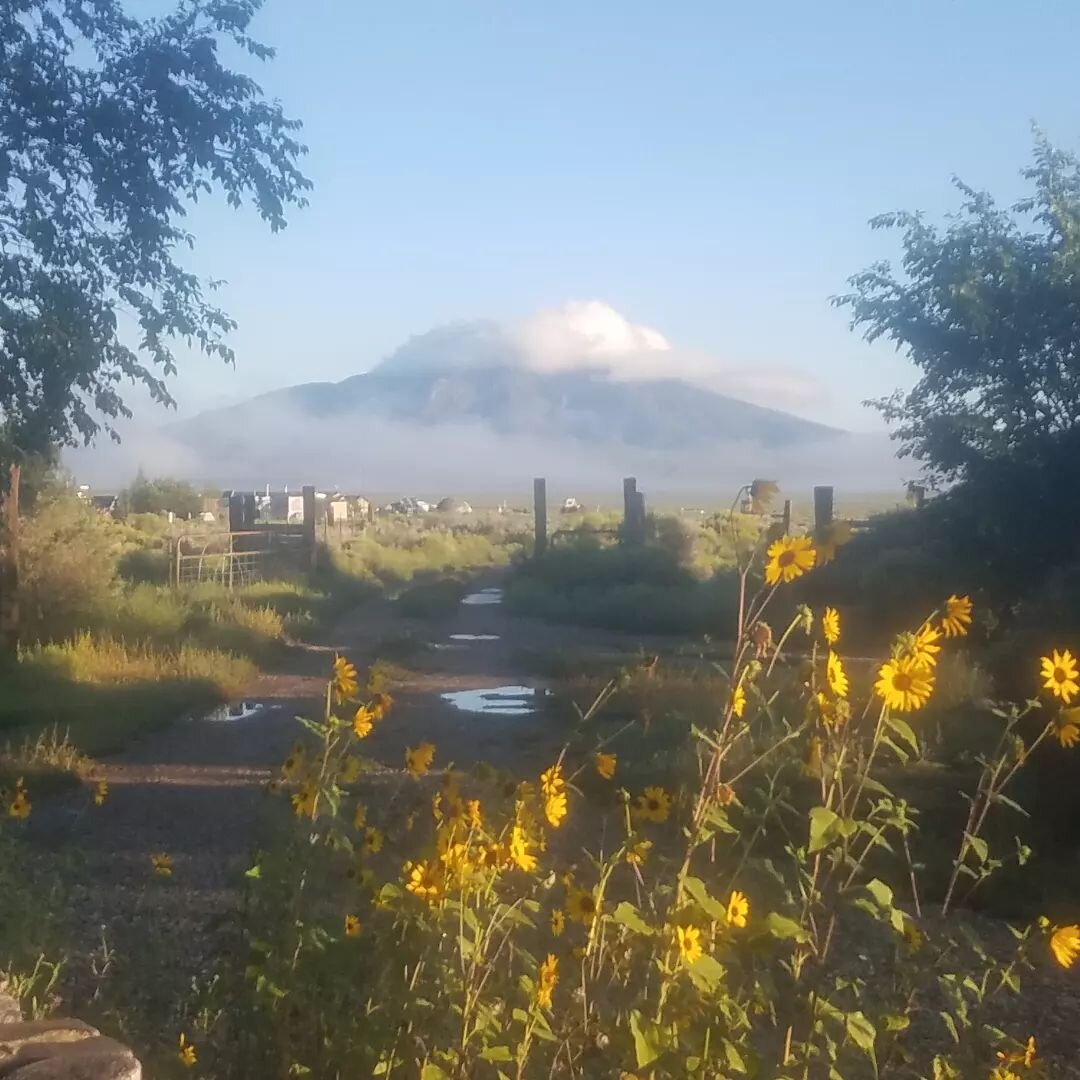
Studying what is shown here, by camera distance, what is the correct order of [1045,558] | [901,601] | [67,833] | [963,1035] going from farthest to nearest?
1. [901,601]
2. [1045,558]
3. [67,833]
4. [963,1035]

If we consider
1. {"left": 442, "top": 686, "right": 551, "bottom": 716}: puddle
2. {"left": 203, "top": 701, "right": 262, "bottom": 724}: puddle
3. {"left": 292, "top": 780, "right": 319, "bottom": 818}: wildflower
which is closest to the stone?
{"left": 292, "top": 780, "right": 319, "bottom": 818}: wildflower

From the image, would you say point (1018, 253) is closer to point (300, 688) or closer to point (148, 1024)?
point (300, 688)

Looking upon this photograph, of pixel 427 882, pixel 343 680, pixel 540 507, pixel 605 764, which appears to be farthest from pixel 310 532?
pixel 427 882

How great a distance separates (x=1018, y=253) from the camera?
41.7 feet

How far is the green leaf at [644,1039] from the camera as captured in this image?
218 centimetres

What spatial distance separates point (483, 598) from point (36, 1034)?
26221 mm

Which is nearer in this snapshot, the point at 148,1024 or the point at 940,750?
the point at 148,1024

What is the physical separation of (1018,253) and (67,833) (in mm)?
9294

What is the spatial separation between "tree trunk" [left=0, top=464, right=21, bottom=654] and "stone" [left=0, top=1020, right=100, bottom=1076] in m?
13.8

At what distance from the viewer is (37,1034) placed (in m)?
2.59

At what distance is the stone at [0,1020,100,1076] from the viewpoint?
8.25 ft

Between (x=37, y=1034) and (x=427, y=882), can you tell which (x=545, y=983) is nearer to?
(x=427, y=882)

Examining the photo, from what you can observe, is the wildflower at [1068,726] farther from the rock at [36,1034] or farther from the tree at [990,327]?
the tree at [990,327]

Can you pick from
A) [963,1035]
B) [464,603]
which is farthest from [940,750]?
[464,603]
